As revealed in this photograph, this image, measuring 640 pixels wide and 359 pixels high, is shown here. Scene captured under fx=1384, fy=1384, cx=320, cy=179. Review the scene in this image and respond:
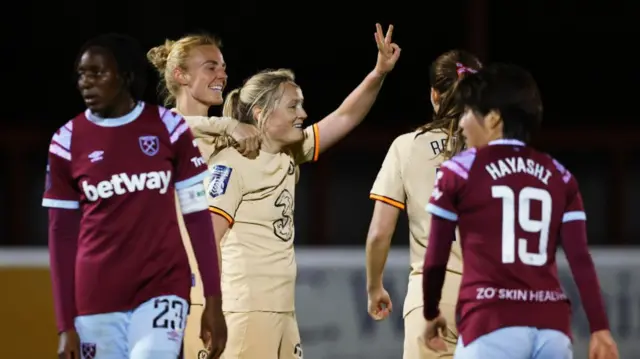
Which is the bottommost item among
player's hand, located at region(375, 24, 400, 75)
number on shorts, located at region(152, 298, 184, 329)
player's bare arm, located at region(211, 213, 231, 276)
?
number on shorts, located at region(152, 298, 184, 329)

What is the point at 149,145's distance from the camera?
4094 millimetres

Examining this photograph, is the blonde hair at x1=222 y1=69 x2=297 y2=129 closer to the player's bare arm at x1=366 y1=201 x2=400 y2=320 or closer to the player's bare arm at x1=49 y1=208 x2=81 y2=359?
the player's bare arm at x1=366 y1=201 x2=400 y2=320

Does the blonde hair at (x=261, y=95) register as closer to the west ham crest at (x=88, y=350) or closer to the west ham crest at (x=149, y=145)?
the west ham crest at (x=149, y=145)

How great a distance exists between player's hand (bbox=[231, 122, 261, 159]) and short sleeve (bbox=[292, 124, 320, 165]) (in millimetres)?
379

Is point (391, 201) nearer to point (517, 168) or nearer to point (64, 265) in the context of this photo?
point (517, 168)

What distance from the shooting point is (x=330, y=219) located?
1041 cm

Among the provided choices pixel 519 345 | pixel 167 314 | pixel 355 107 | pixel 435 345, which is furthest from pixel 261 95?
pixel 519 345

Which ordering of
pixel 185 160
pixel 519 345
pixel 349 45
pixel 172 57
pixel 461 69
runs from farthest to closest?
pixel 349 45 → pixel 172 57 → pixel 461 69 → pixel 185 160 → pixel 519 345

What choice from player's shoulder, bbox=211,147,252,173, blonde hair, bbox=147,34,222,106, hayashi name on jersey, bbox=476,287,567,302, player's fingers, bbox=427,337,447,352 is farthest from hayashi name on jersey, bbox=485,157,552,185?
blonde hair, bbox=147,34,222,106

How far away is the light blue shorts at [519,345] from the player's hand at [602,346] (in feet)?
0.40

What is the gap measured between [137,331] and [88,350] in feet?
Answer: 0.53

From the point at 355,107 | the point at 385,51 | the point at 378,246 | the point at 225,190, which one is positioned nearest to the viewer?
the point at 378,246

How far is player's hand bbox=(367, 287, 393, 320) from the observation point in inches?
206

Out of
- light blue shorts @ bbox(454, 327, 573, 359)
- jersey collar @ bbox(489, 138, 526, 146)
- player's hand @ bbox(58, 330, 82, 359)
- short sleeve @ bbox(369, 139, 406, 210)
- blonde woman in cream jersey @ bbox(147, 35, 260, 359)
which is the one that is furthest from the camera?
blonde woman in cream jersey @ bbox(147, 35, 260, 359)
